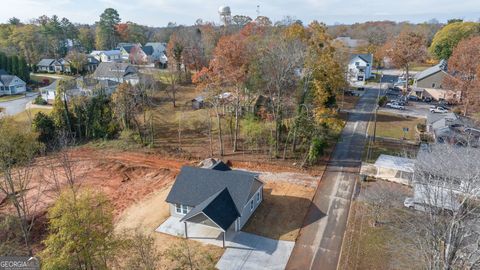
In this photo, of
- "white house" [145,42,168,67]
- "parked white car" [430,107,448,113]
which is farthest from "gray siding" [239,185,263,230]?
"white house" [145,42,168,67]

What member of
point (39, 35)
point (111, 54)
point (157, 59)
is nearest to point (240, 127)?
point (157, 59)

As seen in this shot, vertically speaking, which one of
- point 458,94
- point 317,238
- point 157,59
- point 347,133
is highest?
point 157,59

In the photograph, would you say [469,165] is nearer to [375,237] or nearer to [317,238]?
[375,237]

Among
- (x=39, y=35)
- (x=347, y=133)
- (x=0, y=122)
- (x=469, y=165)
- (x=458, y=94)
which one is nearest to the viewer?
(x=469, y=165)

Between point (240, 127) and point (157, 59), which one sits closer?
point (240, 127)

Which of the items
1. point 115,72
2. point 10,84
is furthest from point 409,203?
point 10,84

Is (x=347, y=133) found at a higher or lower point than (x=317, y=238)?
higher

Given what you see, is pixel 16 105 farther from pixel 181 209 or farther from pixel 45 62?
pixel 181 209

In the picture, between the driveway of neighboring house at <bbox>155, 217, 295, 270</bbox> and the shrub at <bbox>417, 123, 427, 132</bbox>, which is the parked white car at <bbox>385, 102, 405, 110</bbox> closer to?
the shrub at <bbox>417, 123, 427, 132</bbox>
